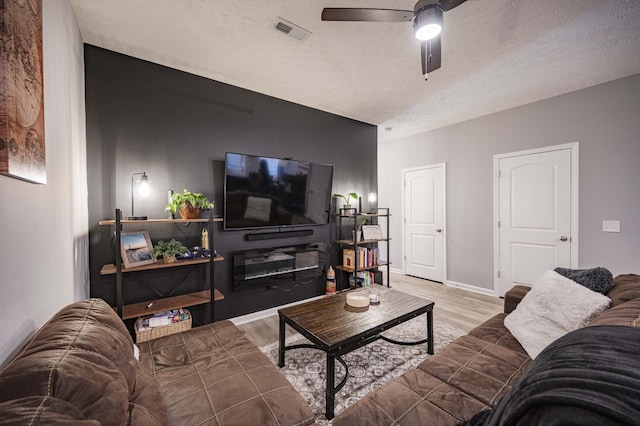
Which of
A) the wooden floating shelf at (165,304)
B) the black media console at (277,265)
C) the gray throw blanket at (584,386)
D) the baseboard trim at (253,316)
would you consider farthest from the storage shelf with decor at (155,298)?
→ the gray throw blanket at (584,386)

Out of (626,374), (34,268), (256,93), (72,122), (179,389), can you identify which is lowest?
(179,389)

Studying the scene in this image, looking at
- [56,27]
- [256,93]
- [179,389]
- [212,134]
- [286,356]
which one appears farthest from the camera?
[256,93]

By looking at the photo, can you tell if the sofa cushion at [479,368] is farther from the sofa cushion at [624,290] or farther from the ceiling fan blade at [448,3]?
the ceiling fan blade at [448,3]

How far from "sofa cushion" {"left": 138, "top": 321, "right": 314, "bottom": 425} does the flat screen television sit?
4.54 feet

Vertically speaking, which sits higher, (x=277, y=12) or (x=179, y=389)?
(x=277, y=12)

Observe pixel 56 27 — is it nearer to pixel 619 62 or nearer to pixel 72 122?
pixel 72 122

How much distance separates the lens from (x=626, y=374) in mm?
581

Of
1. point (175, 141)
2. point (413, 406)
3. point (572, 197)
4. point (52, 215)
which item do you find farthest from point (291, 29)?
point (572, 197)

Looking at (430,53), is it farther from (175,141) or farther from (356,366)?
(356,366)

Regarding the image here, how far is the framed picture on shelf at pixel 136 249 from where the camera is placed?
85.5 inches

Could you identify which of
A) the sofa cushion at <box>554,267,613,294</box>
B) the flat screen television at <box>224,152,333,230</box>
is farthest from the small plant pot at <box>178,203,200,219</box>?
the sofa cushion at <box>554,267,613,294</box>

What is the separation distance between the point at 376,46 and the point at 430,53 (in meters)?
0.49

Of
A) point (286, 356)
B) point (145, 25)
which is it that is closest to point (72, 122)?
point (145, 25)

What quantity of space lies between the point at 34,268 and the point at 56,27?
1353 mm
